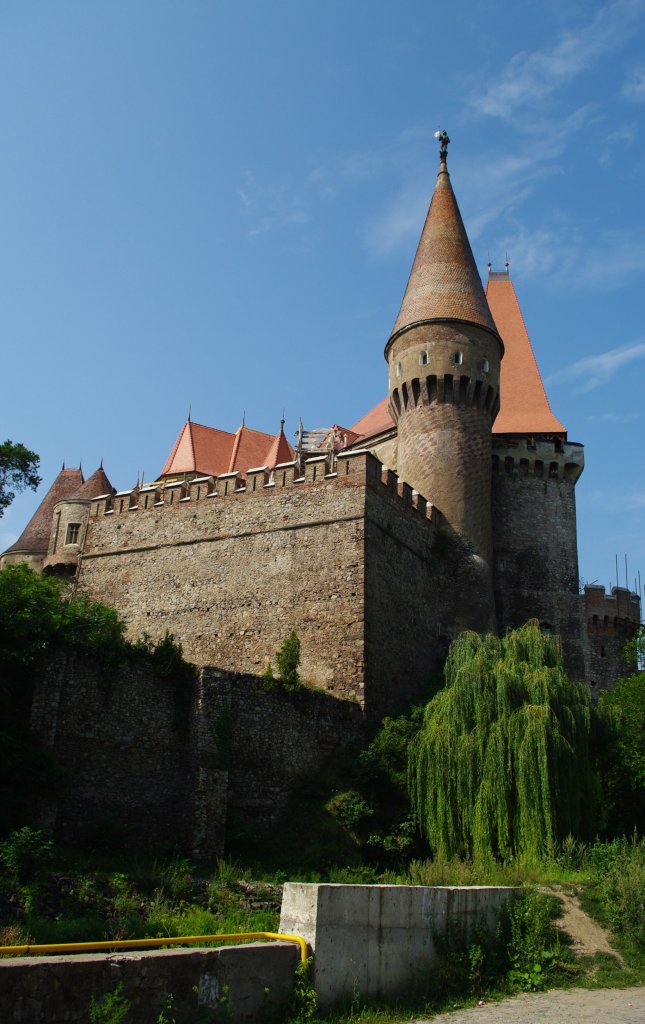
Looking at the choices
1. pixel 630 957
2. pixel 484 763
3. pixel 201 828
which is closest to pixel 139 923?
pixel 201 828

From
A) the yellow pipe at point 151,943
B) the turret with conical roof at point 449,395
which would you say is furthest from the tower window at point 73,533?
the yellow pipe at point 151,943

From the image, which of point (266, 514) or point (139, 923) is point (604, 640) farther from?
point (139, 923)

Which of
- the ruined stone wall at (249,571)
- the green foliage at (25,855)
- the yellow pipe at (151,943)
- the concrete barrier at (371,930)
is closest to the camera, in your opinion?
the yellow pipe at (151,943)

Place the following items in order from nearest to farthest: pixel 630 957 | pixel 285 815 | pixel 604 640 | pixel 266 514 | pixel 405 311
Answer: pixel 630 957 → pixel 285 815 → pixel 266 514 → pixel 405 311 → pixel 604 640

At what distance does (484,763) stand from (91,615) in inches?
308

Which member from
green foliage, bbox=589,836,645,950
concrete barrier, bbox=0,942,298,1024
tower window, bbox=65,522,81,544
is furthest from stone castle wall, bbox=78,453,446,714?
concrete barrier, bbox=0,942,298,1024

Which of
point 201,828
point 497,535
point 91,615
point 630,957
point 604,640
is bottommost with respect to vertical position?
point 630,957

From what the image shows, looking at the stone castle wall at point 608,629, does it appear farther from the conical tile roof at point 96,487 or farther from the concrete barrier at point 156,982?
the concrete barrier at point 156,982

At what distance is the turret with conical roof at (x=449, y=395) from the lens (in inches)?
1118

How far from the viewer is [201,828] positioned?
17281mm

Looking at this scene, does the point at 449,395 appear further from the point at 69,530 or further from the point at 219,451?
the point at 69,530

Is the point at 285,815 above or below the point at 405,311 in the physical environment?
below

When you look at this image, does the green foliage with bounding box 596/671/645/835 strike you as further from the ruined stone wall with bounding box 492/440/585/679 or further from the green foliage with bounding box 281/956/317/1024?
the green foliage with bounding box 281/956/317/1024

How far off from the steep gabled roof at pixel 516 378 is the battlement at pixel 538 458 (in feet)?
1.73
